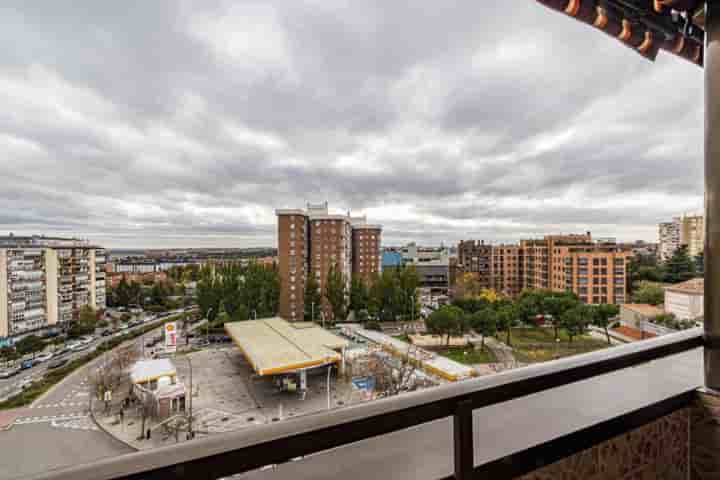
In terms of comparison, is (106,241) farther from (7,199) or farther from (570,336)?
(570,336)

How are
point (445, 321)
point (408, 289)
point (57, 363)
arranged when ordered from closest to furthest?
point (57, 363)
point (445, 321)
point (408, 289)

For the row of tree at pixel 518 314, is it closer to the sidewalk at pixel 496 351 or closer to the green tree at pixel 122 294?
the sidewalk at pixel 496 351

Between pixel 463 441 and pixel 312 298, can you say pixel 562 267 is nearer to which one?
pixel 463 441

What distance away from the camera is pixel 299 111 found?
4.94 metres

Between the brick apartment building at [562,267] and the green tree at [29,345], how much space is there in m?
5.49

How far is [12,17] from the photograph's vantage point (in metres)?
2.02

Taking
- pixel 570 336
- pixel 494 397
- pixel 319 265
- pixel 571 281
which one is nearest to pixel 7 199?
pixel 494 397

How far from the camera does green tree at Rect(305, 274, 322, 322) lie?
7816 millimetres

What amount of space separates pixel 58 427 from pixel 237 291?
10.0 ft

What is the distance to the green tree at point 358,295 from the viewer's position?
7918 mm

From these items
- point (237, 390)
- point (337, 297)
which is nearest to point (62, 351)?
point (237, 390)

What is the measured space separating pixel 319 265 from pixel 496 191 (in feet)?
18.2

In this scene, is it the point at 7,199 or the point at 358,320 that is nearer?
the point at 7,199

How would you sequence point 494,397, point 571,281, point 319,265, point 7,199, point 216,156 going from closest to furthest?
1. point 494,397
2. point 7,199
3. point 571,281
4. point 216,156
5. point 319,265
